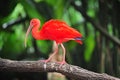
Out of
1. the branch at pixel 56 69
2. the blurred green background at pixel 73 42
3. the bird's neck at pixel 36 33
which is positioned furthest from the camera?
the blurred green background at pixel 73 42

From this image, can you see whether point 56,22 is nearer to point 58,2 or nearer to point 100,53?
point 58,2

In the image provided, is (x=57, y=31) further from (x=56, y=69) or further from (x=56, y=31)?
(x=56, y=69)

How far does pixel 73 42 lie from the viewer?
11.3ft

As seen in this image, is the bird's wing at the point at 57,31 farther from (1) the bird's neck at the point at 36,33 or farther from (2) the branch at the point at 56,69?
(2) the branch at the point at 56,69

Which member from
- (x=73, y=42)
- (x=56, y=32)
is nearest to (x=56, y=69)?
(x=56, y=32)

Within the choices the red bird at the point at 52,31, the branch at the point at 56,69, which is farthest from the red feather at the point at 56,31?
the branch at the point at 56,69

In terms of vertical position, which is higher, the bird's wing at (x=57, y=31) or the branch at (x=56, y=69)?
the bird's wing at (x=57, y=31)

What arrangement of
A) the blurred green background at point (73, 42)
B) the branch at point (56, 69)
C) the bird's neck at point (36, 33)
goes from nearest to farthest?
the bird's neck at point (36, 33) → the branch at point (56, 69) → the blurred green background at point (73, 42)

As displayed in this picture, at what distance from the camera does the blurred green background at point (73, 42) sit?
3152 millimetres

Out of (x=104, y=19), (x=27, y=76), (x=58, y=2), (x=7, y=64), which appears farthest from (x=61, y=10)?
(x=7, y=64)

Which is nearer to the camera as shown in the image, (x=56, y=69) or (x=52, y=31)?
(x=52, y=31)

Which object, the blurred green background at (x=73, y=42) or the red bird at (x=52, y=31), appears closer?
the red bird at (x=52, y=31)

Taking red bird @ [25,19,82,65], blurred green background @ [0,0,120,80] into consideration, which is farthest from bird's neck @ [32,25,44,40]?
blurred green background @ [0,0,120,80]

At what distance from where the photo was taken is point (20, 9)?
3.57 m
